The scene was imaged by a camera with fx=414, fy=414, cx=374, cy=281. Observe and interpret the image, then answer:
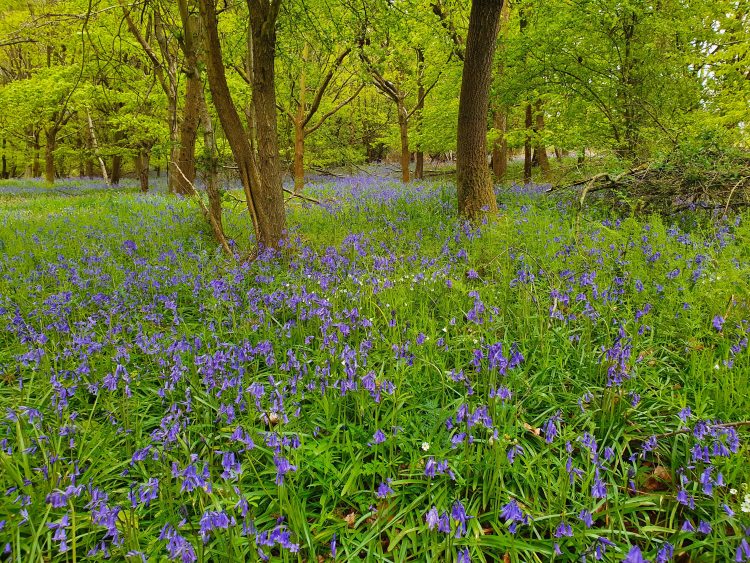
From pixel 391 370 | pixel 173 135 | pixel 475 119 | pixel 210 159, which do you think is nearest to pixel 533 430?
pixel 391 370

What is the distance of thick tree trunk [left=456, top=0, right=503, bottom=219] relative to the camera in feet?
19.9

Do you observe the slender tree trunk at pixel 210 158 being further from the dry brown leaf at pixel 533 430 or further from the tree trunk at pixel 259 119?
the dry brown leaf at pixel 533 430

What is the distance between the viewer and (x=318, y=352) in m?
2.95

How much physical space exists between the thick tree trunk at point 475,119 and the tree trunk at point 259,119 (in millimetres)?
2900

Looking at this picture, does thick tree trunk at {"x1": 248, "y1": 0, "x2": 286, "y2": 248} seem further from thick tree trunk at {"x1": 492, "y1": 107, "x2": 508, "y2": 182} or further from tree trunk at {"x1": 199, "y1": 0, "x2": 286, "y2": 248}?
thick tree trunk at {"x1": 492, "y1": 107, "x2": 508, "y2": 182}

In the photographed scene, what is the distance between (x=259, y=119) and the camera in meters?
5.55

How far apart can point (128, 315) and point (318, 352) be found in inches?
77.8

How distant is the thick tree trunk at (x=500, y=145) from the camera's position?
12.9m

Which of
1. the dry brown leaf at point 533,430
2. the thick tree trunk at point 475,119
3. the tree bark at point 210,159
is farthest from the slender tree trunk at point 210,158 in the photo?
the dry brown leaf at point 533,430

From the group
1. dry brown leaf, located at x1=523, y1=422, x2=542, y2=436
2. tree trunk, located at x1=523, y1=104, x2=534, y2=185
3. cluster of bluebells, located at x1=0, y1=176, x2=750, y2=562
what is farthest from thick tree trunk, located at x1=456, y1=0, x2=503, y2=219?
tree trunk, located at x1=523, y1=104, x2=534, y2=185

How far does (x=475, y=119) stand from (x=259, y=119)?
3348mm

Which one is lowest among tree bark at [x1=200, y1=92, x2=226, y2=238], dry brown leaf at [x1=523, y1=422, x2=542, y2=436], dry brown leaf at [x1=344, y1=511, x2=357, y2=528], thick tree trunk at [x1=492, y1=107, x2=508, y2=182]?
dry brown leaf at [x1=344, y1=511, x2=357, y2=528]

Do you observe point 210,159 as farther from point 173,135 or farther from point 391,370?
point 173,135

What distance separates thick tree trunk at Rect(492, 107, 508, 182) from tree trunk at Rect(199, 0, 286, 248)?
8.28 meters
